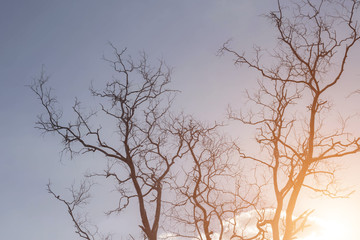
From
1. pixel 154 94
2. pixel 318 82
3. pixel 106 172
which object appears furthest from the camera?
pixel 154 94

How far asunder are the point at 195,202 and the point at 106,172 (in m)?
3.93

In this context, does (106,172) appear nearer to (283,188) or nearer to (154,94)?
(154,94)

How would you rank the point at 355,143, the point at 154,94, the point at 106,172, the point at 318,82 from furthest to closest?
1. the point at 154,94
2. the point at 106,172
3. the point at 318,82
4. the point at 355,143

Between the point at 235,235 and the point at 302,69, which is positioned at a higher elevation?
the point at 302,69

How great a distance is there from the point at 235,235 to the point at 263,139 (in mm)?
4419

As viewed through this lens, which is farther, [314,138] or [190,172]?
[190,172]

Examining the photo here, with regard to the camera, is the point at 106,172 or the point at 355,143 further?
the point at 106,172

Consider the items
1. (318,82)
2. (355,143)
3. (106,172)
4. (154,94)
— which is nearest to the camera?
(355,143)

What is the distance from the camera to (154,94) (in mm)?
15359

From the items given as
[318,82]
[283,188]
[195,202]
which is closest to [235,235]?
[195,202]

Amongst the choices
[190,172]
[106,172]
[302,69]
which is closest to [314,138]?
[302,69]

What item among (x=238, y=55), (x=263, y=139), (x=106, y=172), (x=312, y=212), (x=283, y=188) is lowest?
(x=312, y=212)

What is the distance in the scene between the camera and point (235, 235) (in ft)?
52.5

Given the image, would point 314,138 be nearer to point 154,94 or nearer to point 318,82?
point 318,82
